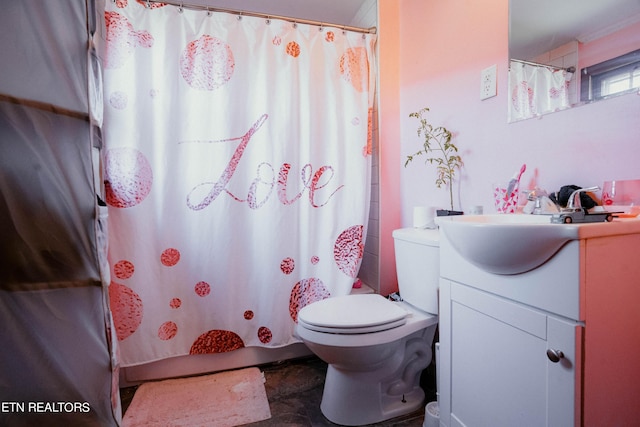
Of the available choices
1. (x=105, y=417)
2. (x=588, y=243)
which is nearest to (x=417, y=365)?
(x=588, y=243)

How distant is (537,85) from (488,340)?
89 centimetres

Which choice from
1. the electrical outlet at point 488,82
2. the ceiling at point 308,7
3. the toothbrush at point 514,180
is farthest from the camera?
the ceiling at point 308,7

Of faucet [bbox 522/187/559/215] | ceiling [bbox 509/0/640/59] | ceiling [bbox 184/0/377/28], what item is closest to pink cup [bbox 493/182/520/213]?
faucet [bbox 522/187/559/215]

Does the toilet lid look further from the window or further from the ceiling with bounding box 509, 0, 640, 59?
the ceiling with bounding box 509, 0, 640, 59

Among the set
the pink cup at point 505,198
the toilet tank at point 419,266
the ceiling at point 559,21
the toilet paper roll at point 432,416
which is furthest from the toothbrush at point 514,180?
the toilet paper roll at point 432,416

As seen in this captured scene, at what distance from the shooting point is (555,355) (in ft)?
2.14

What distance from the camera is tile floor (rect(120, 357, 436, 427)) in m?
1.26

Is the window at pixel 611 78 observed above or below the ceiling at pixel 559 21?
below

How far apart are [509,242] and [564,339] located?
0.23 meters

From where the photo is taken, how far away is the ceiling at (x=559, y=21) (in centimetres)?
86

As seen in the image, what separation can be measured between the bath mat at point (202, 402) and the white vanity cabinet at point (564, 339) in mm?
975

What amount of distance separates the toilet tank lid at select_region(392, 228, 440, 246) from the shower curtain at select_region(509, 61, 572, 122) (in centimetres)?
53

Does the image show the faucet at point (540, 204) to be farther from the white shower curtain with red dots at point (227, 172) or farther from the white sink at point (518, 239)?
the white shower curtain with red dots at point (227, 172)

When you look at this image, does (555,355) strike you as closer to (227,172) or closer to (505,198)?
(505,198)
